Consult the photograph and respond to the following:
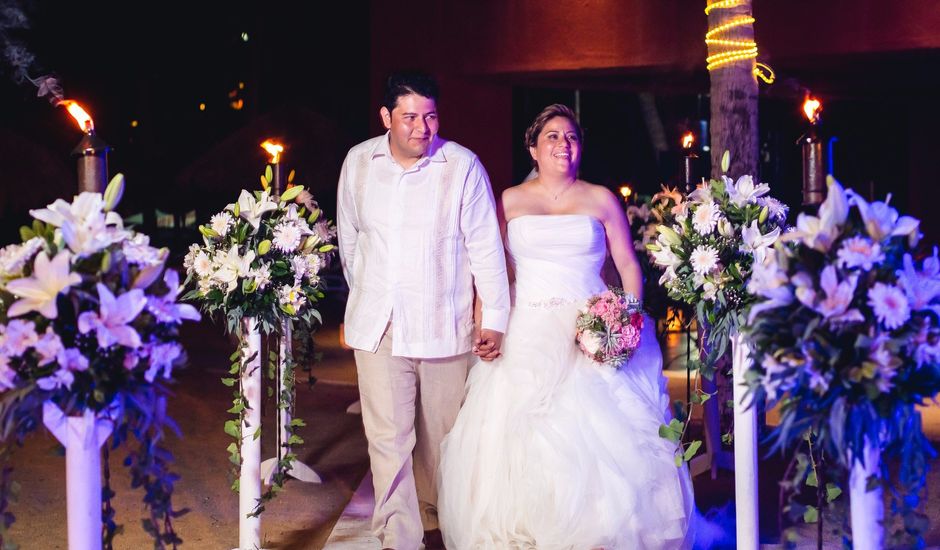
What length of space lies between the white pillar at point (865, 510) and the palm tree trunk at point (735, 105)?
340cm

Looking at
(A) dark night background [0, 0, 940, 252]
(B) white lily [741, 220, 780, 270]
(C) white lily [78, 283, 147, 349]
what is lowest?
(C) white lily [78, 283, 147, 349]

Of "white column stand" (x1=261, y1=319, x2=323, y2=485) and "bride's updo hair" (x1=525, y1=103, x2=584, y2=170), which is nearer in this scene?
"bride's updo hair" (x1=525, y1=103, x2=584, y2=170)

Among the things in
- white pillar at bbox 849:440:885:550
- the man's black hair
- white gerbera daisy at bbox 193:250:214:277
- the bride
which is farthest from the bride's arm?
white pillar at bbox 849:440:885:550

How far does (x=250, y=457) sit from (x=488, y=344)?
1163mm

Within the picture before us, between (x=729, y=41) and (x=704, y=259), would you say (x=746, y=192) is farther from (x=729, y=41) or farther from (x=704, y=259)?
(x=729, y=41)

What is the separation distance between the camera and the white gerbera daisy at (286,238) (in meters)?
4.86

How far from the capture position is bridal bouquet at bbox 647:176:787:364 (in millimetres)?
4312

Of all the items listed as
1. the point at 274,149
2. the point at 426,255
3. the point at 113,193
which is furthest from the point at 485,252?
the point at 113,193

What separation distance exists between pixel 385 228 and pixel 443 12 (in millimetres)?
7022

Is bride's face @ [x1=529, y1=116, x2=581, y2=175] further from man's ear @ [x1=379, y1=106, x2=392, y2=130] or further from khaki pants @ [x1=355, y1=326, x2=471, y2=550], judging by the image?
khaki pants @ [x1=355, y1=326, x2=471, y2=550]

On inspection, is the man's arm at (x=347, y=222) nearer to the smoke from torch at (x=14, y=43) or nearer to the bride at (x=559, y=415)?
the bride at (x=559, y=415)

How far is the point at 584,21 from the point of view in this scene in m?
10.5

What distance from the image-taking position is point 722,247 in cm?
436

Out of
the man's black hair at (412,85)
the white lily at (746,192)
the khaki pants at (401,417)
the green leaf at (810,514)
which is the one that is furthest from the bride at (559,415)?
the green leaf at (810,514)
